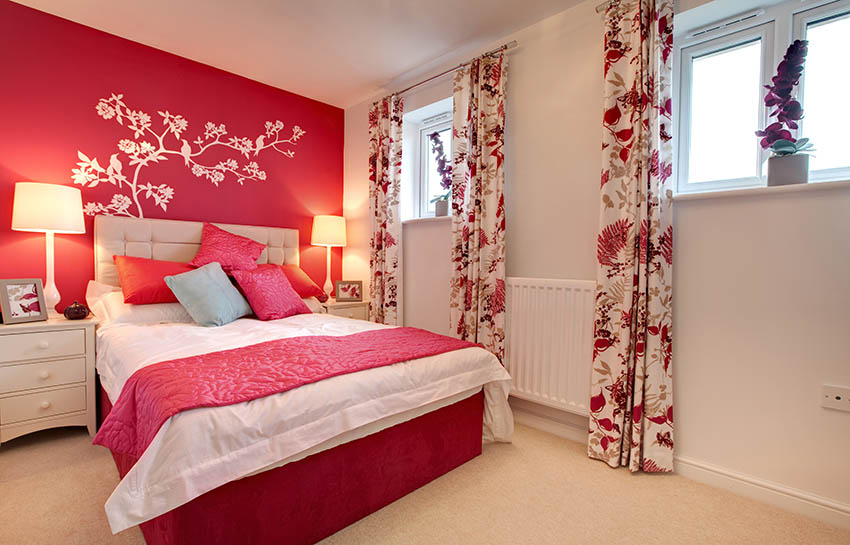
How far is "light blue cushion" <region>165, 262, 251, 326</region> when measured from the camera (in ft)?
7.92

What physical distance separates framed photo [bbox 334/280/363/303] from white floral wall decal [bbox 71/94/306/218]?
120 cm

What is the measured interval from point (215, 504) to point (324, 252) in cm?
295

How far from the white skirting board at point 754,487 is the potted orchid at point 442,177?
5.77 ft

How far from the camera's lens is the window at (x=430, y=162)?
11.3 ft

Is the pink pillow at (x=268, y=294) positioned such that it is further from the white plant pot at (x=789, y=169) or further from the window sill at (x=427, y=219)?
the white plant pot at (x=789, y=169)

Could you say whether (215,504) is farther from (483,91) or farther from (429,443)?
(483,91)

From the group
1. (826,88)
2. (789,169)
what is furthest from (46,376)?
(826,88)

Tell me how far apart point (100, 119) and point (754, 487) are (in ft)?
14.3

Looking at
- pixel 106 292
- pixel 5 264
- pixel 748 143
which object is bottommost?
pixel 106 292

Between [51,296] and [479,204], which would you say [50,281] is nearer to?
[51,296]

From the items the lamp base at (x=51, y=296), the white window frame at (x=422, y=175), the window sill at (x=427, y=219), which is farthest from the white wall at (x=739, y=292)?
the lamp base at (x=51, y=296)

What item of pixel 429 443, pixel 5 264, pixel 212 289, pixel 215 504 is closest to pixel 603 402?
pixel 429 443

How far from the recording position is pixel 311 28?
2629mm

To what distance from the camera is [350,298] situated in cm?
360
